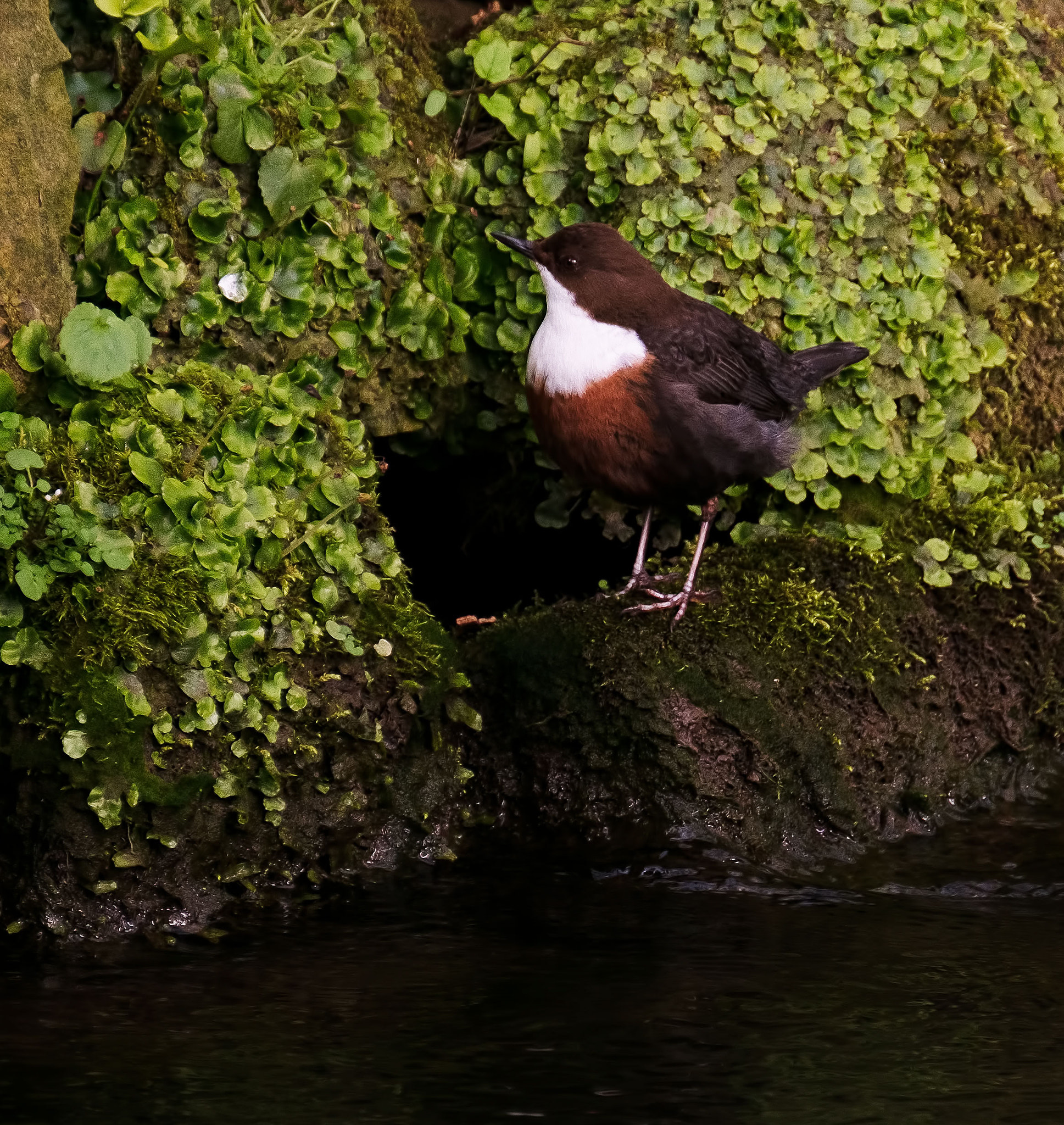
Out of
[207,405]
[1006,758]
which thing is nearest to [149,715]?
[207,405]

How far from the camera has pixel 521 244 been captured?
16.3 ft

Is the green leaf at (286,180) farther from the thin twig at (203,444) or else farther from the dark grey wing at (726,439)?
the dark grey wing at (726,439)

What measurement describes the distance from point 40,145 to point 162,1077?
246 cm

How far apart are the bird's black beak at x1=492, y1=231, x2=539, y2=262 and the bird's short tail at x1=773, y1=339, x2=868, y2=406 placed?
0.86 m

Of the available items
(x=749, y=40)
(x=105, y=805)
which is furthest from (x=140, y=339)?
(x=749, y=40)

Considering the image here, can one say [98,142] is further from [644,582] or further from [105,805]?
[644,582]

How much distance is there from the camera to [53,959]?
3.82 meters

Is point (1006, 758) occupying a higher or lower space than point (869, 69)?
lower

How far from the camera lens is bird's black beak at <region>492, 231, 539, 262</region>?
497cm

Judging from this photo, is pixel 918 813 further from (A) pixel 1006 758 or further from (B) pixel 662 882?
(B) pixel 662 882

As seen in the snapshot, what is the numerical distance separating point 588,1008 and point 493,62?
3269 millimetres

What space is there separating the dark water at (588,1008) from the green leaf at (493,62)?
105 inches

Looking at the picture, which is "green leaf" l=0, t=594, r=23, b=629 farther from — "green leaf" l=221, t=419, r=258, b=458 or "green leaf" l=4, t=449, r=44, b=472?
"green leaf" l=221, t=419, r=258, b=458

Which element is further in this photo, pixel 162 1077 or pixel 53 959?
pixel 53 959
